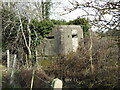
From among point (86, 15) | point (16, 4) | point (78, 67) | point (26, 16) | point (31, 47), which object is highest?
point (16, 4)

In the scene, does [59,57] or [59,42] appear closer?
[59,57]

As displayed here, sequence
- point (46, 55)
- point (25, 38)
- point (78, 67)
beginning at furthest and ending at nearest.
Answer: point (25, 38) → point (46, 55) → point (78, 67)

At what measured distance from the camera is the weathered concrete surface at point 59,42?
29.9ft

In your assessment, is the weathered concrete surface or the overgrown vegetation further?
the weathered concrete surface

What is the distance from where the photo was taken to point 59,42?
30.6 feet

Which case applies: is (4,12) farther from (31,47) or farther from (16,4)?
(31,47)

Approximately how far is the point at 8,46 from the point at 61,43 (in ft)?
9.56

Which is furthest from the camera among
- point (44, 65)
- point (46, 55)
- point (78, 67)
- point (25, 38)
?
point (25, 38)

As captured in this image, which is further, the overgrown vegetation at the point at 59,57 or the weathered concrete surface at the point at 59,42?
the weathered concrete surface at the point at 59,42

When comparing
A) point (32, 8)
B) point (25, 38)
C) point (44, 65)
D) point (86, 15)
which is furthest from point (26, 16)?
point (86, 15)

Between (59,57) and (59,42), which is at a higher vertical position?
(59,42)

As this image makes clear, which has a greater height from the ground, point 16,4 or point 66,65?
point 16,4

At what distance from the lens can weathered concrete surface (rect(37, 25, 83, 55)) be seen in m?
9.12

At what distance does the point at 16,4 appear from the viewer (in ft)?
29.8
